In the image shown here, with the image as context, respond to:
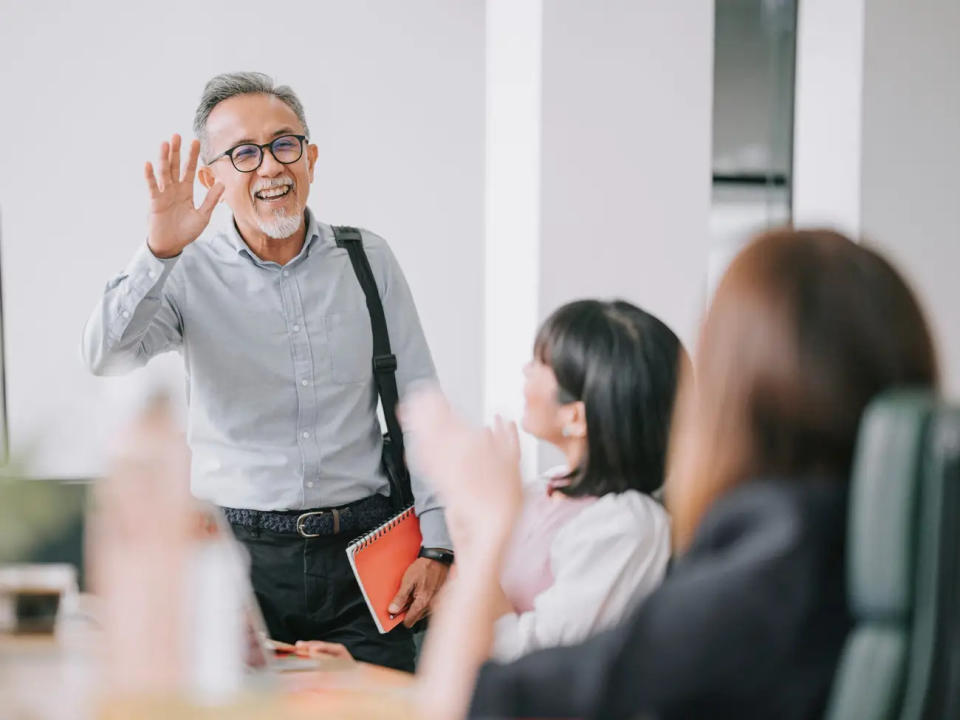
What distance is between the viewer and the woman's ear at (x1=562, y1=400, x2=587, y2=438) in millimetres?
1791

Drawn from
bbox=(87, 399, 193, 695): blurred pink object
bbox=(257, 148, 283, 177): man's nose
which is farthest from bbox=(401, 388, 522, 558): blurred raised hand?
bbox=(257, 148, 283, 177): man's nose

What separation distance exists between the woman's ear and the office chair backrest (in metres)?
0.79

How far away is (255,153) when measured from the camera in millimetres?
2363

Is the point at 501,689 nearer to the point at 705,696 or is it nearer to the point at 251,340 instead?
the point at 705,696

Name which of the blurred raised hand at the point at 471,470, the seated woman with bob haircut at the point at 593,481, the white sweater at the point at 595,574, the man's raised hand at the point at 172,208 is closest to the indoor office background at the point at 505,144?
the man's raised hand at the point at 172,208

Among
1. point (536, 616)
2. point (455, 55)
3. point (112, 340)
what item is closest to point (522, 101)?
point (455, 55)

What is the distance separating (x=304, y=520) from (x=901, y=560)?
4.83ft

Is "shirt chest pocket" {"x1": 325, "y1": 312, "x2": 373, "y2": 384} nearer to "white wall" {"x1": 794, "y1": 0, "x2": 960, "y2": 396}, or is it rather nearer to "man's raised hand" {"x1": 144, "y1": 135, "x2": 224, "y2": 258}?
"man's raised hand" {"x1": 144, "y1": 135, "x2": 224, "y2": 258}

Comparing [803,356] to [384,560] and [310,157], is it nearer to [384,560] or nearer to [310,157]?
[384,560]

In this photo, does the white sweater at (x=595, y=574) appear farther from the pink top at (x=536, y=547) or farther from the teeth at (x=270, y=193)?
the teeth at (x=270, y=193)

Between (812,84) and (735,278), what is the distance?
2.37 m

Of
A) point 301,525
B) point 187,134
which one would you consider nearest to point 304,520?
point 301,525

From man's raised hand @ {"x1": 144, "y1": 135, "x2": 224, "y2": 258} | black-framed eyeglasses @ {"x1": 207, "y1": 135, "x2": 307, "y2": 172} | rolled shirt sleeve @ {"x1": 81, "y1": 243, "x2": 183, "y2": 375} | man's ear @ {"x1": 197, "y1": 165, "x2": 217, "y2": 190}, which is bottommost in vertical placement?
rolled shirt sleeve @ {"x1": 81, "y1": 243, "x2": 183, "y2": 375}

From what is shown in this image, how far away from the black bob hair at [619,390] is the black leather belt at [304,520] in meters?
0.64
